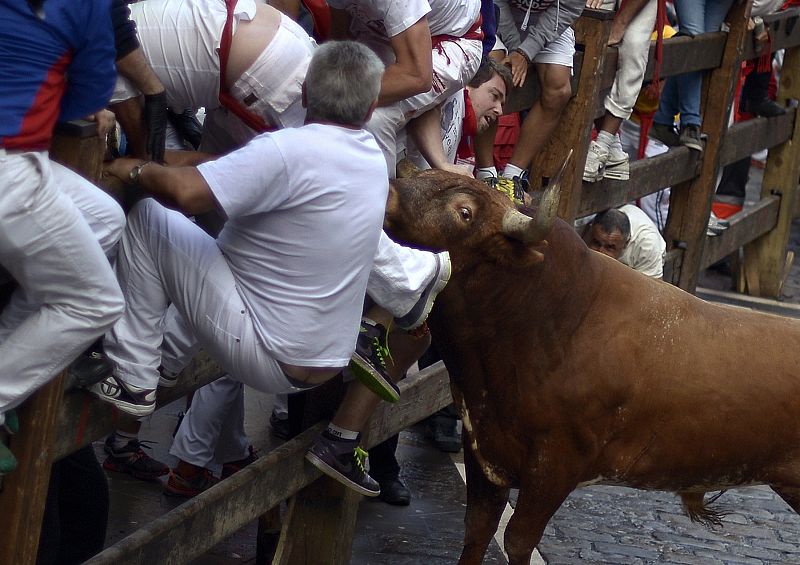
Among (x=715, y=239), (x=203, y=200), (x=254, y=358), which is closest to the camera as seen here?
(x=203, y=200)

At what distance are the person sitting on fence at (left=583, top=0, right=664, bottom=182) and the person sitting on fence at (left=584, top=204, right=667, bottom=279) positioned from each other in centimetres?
28

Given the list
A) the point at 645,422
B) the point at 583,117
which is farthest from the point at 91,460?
the point at 583,117

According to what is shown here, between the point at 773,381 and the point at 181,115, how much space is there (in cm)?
256

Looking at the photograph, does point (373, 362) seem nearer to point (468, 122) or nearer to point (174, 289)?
point (174, 289)

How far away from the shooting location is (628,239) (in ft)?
25.0

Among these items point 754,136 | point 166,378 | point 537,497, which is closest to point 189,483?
point 537,497

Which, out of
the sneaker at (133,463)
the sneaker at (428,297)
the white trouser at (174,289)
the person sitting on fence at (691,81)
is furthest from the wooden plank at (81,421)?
the person sitting on fence at (691,81)

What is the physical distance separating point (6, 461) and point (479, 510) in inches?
95.6

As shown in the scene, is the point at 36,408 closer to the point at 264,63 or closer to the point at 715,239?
the point at 264,63

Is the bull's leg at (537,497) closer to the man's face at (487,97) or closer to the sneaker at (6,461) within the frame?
the man's face at (487,97)

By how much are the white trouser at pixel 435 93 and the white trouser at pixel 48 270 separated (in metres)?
1.76

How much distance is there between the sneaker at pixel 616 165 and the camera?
297 inches

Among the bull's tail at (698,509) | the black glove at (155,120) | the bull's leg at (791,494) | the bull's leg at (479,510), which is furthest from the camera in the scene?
the bull's tail at (698,509)

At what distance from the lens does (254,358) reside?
3.91 m
